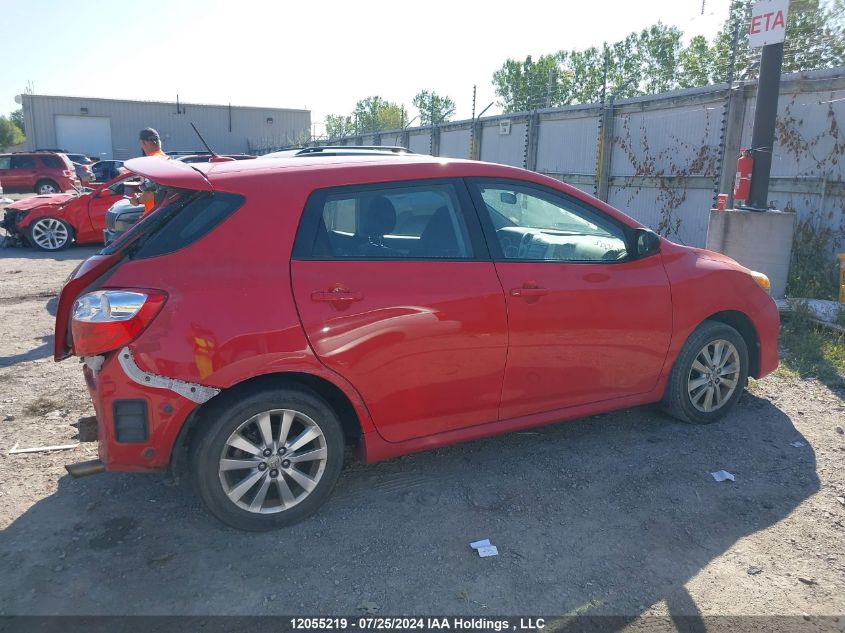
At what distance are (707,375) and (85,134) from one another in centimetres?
5221

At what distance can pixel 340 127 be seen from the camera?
30297mm

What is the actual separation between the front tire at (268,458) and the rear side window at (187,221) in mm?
788

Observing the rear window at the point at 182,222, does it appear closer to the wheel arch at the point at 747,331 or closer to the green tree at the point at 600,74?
the wheel arch at the point at 747,331

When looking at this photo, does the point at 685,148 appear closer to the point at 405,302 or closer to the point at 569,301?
the point at 569,301

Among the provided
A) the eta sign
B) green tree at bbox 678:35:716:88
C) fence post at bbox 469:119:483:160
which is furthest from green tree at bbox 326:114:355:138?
the eta sign

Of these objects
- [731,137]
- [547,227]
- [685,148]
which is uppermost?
[731,137]

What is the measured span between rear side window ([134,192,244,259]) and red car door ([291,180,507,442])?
386mm

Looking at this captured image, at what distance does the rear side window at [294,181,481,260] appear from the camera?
129 inches

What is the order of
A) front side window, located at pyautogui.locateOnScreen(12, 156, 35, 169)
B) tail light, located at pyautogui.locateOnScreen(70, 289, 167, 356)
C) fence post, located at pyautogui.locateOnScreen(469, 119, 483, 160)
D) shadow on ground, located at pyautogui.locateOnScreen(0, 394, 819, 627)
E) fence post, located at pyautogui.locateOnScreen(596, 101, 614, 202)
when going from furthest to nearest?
1. front side window, located at pyautogui.locateOnScreen(12, 156, 35, 169)
2. fence post, located at pyautogui.locateOnScreen(469, 119, 483, 160)
3. fence post, located at pyautogui.locateOnScreen(596, 101, 614, 202)
4. tail light, located at pyautogui.locateOnScreen(70, 289, 167, 356)
5. shadow on ground, located at pyautogui.locateOnScreen(0, 394, 819, 627)

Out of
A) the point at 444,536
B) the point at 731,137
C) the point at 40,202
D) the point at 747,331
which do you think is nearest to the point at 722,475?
the point at 747,331

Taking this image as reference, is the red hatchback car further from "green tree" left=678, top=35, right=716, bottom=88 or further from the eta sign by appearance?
"green tree" left=678, top=35, right=716, bottom=88

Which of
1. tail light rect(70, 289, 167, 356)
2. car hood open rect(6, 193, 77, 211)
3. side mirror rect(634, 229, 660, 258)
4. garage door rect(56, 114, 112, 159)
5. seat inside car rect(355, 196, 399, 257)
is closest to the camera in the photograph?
tail light rect(70, 289, 167, 356)

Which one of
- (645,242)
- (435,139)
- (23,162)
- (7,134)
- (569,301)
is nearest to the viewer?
(569,301)

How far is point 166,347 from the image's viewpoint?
9.61 ft
